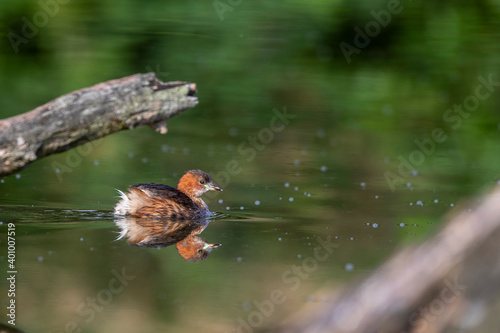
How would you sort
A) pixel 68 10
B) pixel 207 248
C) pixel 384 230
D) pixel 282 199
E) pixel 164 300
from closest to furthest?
pixel 164 300 → pixel 207 248 → pixel 384 230 → pixel 282 199 → pixel 68 10

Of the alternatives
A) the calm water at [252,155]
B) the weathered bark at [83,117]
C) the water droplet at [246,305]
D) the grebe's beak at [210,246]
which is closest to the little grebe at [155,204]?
the calm water at [252,155]

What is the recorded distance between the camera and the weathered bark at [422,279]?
1753 millimetres

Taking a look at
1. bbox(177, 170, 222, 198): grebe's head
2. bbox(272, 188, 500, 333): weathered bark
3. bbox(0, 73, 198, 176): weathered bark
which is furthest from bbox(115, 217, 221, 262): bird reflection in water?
bbox(272, 188, 500, 333): weathered bark

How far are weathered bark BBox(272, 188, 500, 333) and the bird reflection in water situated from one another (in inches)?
80.7

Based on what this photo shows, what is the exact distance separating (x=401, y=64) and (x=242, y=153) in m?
2.69

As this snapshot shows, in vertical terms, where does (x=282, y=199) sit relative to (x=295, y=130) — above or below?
below

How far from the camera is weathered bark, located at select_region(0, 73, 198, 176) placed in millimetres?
3273

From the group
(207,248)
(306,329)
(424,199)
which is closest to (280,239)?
(207,248)

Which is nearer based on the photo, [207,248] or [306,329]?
[306,329]

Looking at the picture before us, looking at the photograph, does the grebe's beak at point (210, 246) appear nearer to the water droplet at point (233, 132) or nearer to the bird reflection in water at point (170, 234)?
the bird reflection in water at point (170, 234)

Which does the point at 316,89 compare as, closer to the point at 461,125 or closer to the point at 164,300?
the point at 461,125

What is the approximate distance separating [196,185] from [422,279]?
11.0 ft

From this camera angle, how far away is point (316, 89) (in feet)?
29.0

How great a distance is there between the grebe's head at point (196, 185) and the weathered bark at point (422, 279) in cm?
325
